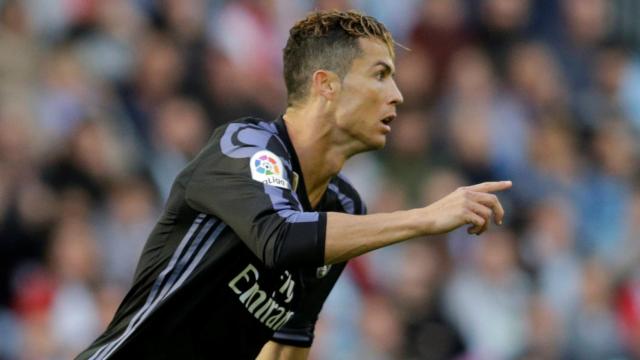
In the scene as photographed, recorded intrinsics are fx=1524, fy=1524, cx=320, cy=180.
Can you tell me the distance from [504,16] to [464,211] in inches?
272

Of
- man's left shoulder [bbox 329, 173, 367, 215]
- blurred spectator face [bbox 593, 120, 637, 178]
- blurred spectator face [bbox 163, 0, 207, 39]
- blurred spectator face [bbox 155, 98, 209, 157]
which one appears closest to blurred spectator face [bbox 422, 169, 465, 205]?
blurred spectator face [bbox 593, 120, 637, 178]

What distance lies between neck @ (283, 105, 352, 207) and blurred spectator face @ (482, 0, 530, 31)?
5982mm

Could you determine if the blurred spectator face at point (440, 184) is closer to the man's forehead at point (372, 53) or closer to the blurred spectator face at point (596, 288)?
the blurred spectator face at point (596, 288)

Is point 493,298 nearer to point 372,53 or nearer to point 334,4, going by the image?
point 334,4

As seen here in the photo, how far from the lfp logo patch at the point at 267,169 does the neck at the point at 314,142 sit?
17.6 inches

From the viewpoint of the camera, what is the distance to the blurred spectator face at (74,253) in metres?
9.66

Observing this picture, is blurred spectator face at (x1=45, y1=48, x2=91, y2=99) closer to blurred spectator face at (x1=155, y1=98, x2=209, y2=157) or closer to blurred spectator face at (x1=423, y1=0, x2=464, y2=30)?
blurred spectator face at (x1=155, y1=98, x2=209, y2=157)

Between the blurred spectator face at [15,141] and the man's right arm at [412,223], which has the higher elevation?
the man's right arm at [412,223]

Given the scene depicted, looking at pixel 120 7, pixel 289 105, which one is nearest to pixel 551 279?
pixel 120 7

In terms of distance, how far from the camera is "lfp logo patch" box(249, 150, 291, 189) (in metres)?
5.10

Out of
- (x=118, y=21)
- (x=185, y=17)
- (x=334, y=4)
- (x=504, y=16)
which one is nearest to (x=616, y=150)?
(x=504, y=16)

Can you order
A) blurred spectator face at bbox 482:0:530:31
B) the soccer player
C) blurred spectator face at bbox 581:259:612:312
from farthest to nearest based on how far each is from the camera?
blurred spectator face at bbox 482:0:530:31 < blurred spectator face at bbox 581:259:612:312 < the soccer player

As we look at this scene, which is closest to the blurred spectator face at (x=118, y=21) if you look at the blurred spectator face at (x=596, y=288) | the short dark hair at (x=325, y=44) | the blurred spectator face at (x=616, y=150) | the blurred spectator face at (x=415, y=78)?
the blurred spectator face at (x=415, y=78)

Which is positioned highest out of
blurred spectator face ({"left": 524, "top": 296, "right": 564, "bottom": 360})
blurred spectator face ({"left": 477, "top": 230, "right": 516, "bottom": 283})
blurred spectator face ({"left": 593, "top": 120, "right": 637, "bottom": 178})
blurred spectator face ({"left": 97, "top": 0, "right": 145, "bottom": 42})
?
blurred spectator face ({"left": 97, "top": 0, "right": 145, "bottom": 42})
